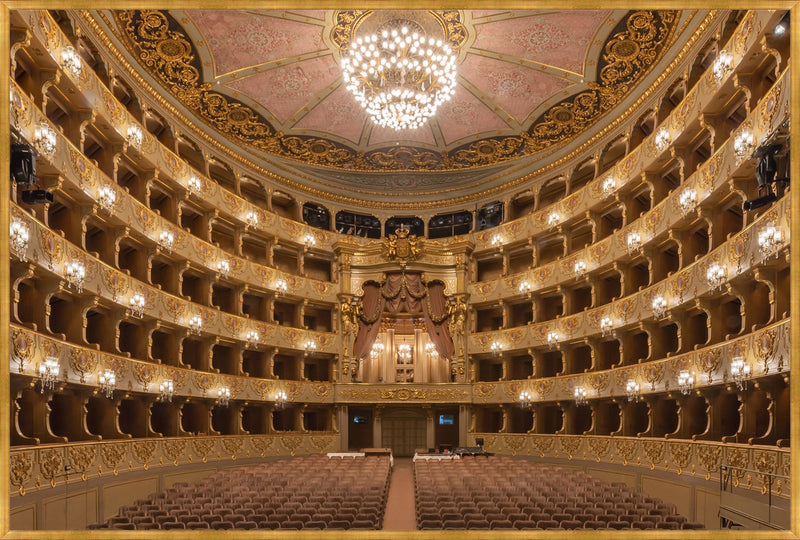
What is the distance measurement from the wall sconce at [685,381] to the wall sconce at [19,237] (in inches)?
617

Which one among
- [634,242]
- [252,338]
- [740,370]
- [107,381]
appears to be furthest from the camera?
[252,338]

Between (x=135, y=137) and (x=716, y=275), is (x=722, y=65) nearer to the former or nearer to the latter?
(x=716, y=275)

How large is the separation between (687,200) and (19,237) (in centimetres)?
1622

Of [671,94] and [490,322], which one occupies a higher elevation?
[671,94]

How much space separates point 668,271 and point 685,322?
9.40 ft

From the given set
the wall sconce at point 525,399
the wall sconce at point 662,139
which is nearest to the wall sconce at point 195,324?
the wall sconce at point 525,399

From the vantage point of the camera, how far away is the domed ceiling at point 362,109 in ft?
65.6

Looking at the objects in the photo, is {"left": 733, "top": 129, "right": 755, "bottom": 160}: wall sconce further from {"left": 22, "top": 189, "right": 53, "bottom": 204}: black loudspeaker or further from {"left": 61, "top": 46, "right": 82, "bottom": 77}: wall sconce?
{"left": 61, "top": 46, "right": 82, "bottom": 77}: wall sconce

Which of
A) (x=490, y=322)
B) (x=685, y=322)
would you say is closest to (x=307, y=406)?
(x=490, y=322)

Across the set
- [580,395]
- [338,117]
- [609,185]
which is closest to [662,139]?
[609,185]

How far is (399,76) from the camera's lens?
60.8 ft

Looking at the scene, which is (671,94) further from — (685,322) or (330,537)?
(330,537)

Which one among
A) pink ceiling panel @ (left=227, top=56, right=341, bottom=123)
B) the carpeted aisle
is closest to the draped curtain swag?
the carpeted aisle

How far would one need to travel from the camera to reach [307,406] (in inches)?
1196
